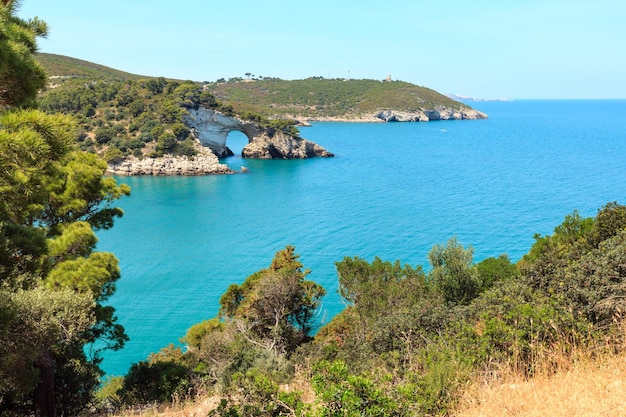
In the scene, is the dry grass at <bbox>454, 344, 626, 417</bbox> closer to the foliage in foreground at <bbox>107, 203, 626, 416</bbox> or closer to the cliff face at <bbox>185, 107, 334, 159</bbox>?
the foliage in foreground at <bbox>107, 203, 626, 416</bbox>

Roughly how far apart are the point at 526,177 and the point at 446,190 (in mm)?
13480

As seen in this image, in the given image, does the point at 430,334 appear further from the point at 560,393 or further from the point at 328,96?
the point at 328,96

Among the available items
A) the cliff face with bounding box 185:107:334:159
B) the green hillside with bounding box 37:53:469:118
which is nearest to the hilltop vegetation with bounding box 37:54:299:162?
the cliff face with bounding box 185:107:334:159

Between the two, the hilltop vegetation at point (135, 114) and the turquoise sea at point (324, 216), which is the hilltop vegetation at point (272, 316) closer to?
the turquoise sea at point (324, 216)

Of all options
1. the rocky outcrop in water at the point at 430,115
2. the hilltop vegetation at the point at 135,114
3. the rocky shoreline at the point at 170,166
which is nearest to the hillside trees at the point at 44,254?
the rocky shoreline at the point at 170,166

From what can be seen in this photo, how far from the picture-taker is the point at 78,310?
8125mm

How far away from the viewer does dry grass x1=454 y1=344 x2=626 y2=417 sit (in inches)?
150

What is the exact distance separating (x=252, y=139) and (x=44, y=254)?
232 ft

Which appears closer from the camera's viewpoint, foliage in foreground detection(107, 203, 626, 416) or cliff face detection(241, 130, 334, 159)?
foliage in foreground detection(107, 203, 626, 416)

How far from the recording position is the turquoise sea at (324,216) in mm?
24438

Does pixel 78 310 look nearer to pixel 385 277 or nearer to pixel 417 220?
pixel 385 277

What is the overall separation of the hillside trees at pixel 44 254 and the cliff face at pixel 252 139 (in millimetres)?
59792

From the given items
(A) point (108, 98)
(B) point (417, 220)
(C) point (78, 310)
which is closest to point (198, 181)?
(A) point (108, 98)

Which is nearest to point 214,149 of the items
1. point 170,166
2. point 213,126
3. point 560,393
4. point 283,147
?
point 213,126
